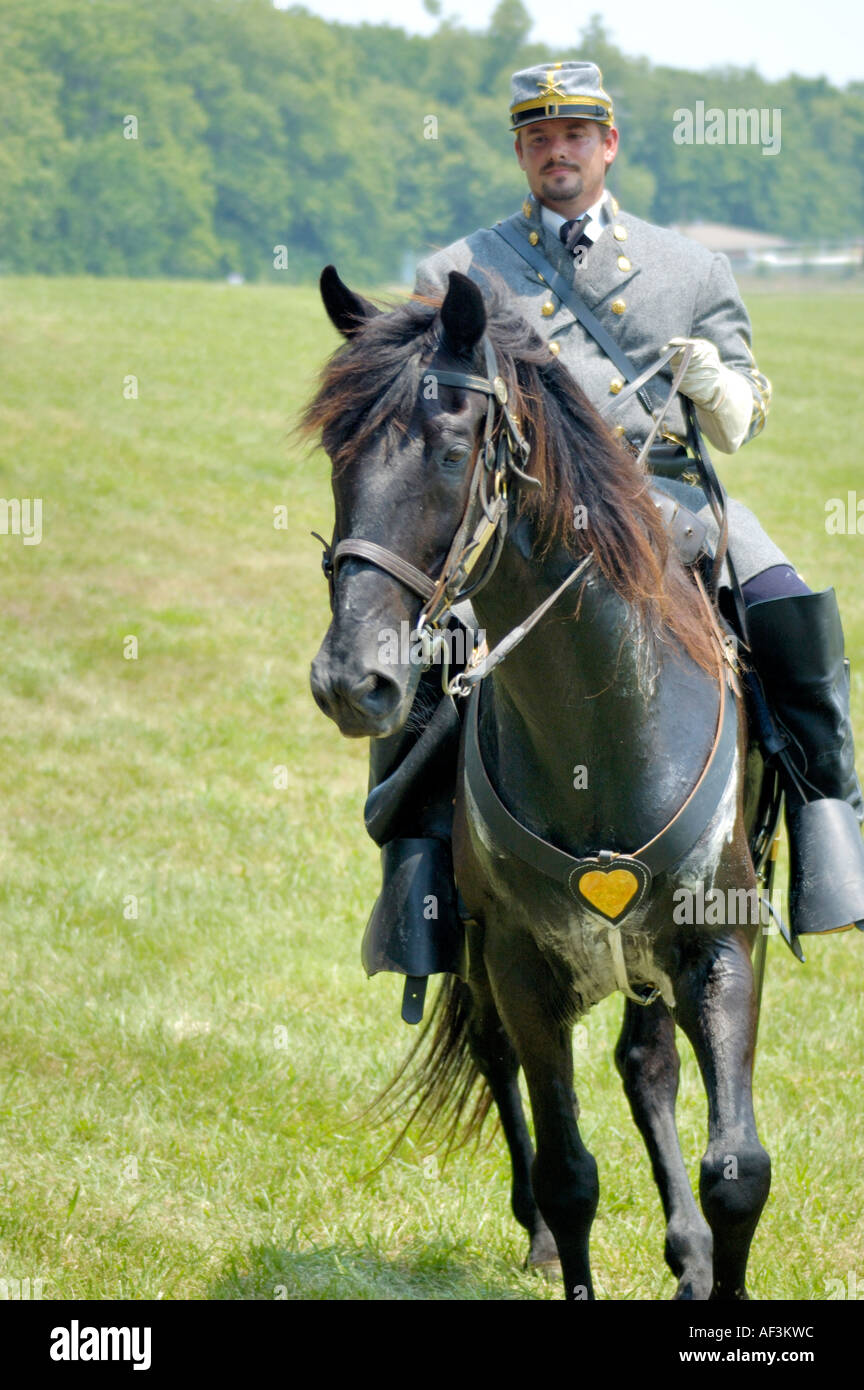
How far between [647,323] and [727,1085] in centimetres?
212

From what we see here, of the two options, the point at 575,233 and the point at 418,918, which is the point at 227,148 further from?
the point at 418,918

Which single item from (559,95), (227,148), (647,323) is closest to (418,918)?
(647,323)

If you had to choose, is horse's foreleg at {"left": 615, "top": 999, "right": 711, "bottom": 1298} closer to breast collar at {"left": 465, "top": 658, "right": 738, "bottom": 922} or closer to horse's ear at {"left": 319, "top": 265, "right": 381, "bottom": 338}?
breast collar at {"left": 465, "top": 658, "right": 738, "bottom": 922}

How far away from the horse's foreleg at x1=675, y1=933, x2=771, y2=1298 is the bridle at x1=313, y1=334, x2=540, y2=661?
49.5 inches

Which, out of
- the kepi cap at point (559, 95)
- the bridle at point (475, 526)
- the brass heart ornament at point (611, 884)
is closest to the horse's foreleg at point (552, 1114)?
the brass heart ornament at point (611, 884)

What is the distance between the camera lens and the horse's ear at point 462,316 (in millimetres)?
3238

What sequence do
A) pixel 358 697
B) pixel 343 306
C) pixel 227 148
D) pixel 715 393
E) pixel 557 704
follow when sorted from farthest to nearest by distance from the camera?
1. pixel 227 148
2. pixel 715 393
3. pixel 557 704
4. pixel 343 306
5. pixel 358 697

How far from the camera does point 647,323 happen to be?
4.53 metres

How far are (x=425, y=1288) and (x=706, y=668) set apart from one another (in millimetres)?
2365

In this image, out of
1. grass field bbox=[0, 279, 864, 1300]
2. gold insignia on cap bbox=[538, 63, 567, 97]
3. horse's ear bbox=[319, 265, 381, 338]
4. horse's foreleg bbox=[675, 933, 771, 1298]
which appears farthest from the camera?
grass field bbox=[0, 279, 864, 1300]

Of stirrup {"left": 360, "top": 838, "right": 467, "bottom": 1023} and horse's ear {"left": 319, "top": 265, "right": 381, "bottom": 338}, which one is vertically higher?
horse's ear {"left": 319, "top": 265, "right": 381, "bottom": 338}

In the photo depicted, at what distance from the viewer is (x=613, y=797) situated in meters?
3.92

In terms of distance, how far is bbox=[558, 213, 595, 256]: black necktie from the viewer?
4520 millimetres

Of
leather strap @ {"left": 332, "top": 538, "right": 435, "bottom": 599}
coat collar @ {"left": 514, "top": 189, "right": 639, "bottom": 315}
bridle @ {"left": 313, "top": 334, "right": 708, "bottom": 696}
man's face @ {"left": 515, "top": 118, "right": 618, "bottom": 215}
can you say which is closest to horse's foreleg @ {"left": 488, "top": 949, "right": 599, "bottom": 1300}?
bridle @ {"left": 313, "top": 334, "right": 708, "bottom": 696}
